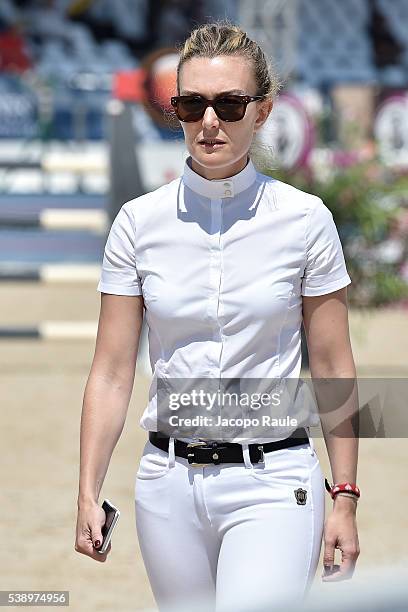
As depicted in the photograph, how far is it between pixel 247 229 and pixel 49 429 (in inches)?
190

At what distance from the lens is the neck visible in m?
2.41

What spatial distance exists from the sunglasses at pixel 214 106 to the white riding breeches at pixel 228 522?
58 cm

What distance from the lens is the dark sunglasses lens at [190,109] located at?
7.81 ft

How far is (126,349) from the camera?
245 centimetres

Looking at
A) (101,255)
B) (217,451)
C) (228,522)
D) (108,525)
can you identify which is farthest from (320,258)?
(101,255)

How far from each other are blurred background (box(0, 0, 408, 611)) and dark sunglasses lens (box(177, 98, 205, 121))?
22 cm

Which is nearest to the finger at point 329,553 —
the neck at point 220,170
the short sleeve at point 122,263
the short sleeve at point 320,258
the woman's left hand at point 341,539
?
the woman's left hand at point 341,539

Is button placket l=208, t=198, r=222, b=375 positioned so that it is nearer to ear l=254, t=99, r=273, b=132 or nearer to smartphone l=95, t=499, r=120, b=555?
ear l=254, t=99, r=273, b=132

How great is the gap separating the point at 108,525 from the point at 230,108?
30.5 inches

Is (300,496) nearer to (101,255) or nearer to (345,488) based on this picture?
(345,488)
